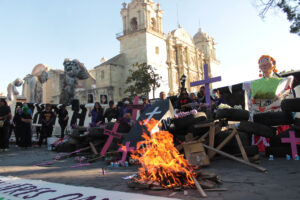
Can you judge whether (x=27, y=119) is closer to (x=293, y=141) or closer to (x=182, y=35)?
(x=293, y=141)

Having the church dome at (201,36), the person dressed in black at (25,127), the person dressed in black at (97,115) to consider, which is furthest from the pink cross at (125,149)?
the church dome at (201,36)

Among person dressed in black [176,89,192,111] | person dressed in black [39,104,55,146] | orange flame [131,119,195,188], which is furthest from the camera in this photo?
person dressed in black [39,104,55,146]

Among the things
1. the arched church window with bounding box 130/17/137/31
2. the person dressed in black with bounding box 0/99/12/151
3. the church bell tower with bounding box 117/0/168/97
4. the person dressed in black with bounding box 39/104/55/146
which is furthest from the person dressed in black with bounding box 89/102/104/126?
the arched church window with bounding box 130/17/137/31

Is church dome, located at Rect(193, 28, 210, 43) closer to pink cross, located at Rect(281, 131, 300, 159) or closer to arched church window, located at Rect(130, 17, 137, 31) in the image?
arched church window, located at Rect(130, 17, 137, 31)

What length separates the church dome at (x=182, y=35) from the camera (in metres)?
45.4

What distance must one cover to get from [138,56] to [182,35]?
49.3ft

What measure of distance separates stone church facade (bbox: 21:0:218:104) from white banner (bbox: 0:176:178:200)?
105ft

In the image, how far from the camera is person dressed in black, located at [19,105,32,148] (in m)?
9.66

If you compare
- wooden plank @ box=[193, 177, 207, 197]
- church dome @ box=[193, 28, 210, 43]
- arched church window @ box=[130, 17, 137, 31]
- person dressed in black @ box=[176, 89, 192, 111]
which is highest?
church dome @ box=[193, 28, 210, 43]

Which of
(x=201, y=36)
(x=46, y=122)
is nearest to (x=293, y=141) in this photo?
(x=46, y=122)

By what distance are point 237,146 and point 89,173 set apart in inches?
Answer: 127

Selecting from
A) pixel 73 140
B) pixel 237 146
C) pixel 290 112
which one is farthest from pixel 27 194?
pixel 290 112

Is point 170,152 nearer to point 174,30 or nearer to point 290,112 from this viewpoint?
point 290,112

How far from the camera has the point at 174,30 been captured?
45688 mm
